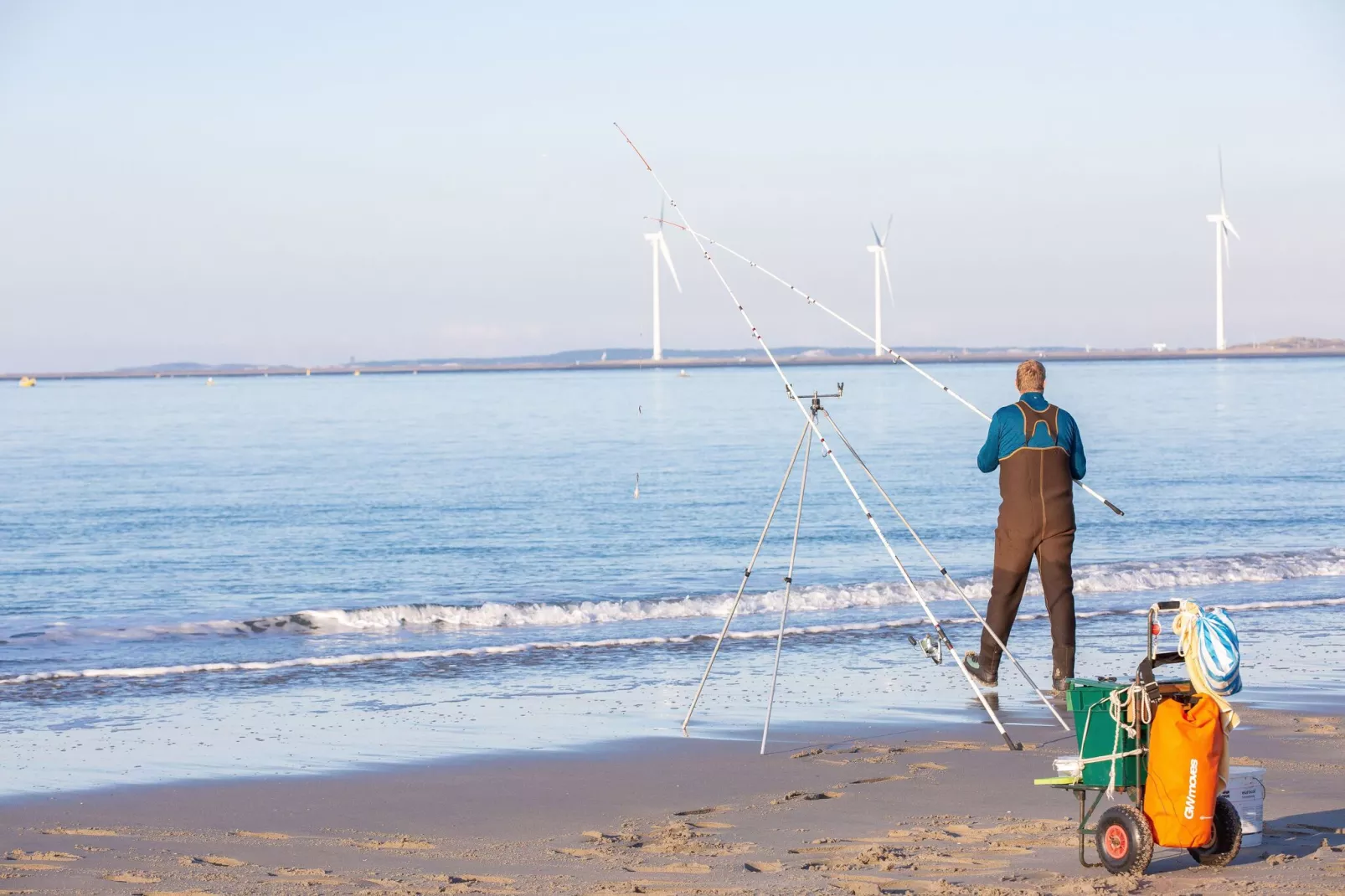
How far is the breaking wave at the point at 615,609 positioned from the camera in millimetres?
13266

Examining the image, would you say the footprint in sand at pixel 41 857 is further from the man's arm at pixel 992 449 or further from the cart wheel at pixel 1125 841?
the man's arm at pixel 992 449

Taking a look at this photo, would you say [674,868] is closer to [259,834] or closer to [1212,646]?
[259,834]

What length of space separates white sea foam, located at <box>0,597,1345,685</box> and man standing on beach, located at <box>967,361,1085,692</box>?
13.2ft

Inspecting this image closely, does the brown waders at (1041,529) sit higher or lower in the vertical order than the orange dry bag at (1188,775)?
higher

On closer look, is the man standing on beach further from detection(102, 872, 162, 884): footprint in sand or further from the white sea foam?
detection(102, 872, 162, 884): footprint in sand

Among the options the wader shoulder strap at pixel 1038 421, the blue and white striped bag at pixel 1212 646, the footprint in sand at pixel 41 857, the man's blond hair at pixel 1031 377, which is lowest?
the footprint in sand at pixel 41 857

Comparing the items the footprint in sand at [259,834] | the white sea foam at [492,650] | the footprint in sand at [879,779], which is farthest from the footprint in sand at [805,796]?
the white sea foam at [492,650]

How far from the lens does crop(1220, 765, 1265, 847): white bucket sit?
17.3 ft

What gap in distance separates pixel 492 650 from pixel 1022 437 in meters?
5.15

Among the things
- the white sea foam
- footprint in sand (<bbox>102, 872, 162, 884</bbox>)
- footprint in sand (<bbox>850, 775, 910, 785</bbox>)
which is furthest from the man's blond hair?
footprint in sand (<bbox>102, 872, 162, 884</bbox>)

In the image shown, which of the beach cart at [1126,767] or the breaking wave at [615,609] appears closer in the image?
the beach cart at [1126,767]

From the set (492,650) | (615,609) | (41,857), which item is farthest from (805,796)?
(615,609)

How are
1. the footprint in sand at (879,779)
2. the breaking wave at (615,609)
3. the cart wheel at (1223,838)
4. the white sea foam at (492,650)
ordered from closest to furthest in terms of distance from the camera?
the cart wheel at (1223,838) < the footprint in sand at (879,779) < the white sea foam at (492,650) < the breaking wave at (615,609)

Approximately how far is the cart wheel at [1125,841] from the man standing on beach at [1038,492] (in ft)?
7.87
